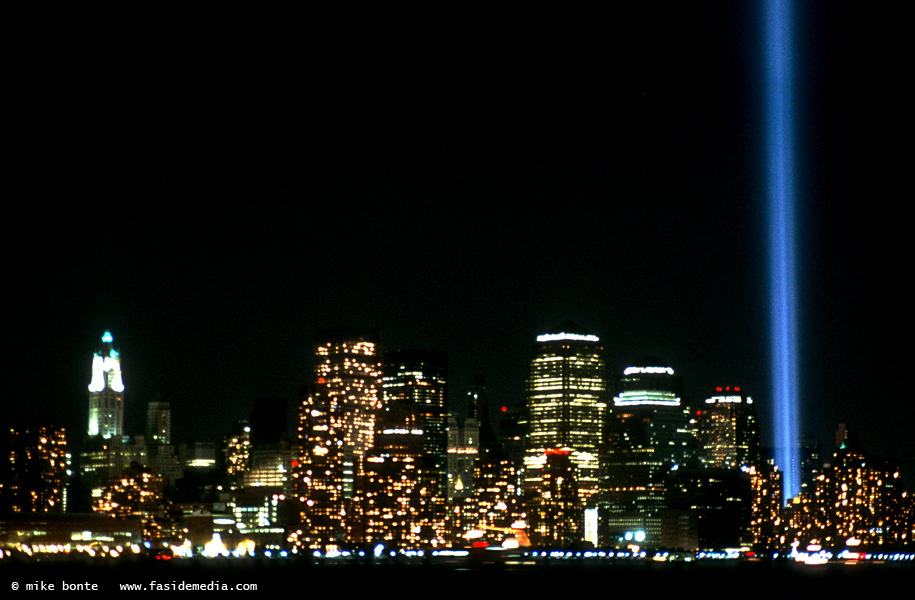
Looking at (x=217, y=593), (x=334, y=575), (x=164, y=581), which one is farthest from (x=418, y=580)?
(x=217, y=593)

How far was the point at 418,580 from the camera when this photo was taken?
577ft

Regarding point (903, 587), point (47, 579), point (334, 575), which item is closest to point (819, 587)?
point (903, 587)

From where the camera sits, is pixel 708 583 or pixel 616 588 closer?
pixel 616 588

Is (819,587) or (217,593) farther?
(819,587)

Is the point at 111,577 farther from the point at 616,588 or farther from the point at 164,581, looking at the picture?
the point at 616,588

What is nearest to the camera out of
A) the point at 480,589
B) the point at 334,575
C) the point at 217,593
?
the point at 217,593

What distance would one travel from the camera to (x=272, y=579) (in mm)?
167875

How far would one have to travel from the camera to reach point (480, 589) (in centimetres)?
16025

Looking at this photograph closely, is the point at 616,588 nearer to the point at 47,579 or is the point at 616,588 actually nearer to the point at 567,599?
the point at 567,599

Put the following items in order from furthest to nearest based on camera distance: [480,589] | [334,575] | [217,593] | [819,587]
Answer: [334,575], [819,587], [480,589], [217,593]

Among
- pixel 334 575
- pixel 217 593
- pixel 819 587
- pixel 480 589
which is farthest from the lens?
pixel 334 575

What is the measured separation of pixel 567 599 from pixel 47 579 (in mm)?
51886

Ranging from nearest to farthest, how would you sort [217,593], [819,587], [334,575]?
1. [217,593]
2. [819,587]
3. [334,575]

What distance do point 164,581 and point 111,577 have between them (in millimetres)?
5982
